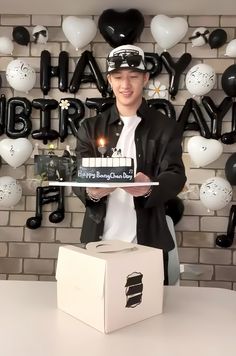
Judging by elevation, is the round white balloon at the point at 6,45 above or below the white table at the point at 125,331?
above

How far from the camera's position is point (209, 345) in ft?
2.60

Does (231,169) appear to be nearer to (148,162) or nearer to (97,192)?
(148,162)

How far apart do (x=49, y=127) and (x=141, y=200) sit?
138 cm

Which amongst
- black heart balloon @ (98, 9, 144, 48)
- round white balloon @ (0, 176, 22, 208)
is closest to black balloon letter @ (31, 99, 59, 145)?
round white balloon @ (0, 176, 22, 208)

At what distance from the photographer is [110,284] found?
844 mm

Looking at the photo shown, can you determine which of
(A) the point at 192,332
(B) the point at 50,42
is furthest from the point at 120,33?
(A) the point at 192,332

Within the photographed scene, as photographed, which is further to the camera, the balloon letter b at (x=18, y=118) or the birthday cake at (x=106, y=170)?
the balloon letter b at (x=18, y=118)

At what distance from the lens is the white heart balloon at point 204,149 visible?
2412 mm

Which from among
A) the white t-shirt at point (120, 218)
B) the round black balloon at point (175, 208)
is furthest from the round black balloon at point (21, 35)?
the white t-shirt at point (120, 218)

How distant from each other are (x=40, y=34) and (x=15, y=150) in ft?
2.68

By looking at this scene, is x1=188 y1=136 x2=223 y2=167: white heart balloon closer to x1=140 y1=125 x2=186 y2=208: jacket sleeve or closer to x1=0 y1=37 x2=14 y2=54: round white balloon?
x1=140 y1=125 x2=186 y2=208: jacket sleeve

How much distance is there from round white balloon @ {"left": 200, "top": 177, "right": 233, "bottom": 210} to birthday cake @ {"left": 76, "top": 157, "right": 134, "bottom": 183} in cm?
117

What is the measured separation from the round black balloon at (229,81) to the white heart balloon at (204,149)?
33cm

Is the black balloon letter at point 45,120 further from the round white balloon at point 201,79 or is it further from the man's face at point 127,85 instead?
the man's face at point 127,85
